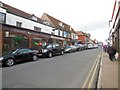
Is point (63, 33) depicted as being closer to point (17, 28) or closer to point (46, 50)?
point (17, 28)

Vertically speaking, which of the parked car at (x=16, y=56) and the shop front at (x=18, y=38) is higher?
the shop front at (x=18, y=38)

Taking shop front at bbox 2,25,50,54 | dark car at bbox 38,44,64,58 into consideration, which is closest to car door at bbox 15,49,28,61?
dark car at bbox 38,44,64,58

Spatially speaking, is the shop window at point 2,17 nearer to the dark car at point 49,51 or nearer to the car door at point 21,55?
the dark car at point 49,51

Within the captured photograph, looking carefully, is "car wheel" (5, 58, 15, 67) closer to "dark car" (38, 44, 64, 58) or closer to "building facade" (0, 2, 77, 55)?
"dark car" (38, 44, 64, 58)

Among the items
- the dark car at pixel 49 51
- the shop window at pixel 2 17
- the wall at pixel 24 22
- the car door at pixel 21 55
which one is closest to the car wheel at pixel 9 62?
the car door at pixel 21 55

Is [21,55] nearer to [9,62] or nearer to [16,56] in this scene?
[16,56]

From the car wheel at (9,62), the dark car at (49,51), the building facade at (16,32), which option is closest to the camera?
the car wheel at (9,62)

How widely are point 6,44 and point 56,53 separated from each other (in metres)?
6.69

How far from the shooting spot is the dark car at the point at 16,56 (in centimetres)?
1509

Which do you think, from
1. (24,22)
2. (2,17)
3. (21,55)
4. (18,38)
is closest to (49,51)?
(21,55)

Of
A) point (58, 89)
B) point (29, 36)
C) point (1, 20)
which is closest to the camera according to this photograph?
point (58, 89)

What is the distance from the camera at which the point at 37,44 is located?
3244cm

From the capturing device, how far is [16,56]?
16.3 meters

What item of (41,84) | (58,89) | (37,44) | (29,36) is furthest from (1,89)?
(37,44)
